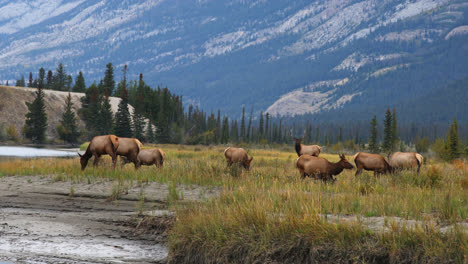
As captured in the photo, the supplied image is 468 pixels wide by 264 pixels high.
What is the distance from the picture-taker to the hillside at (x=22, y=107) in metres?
111

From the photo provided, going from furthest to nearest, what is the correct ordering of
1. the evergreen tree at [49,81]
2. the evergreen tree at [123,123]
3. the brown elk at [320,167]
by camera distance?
the evergreen tree at [49,81]
the evergreen tree at [123,123]
the brown elk at [320,167]

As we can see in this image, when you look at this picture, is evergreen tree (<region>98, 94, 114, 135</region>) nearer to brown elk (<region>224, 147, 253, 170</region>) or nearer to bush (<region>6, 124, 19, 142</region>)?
bush (<region>6, 124, 19, 142</region>)

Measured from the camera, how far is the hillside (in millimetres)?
110562

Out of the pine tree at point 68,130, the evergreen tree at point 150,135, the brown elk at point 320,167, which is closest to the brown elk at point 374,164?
the brown elk at point 320,167

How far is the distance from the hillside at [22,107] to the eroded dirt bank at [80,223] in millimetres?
92587

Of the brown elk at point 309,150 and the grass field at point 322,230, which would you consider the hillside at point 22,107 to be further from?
the grass field at point 322,230

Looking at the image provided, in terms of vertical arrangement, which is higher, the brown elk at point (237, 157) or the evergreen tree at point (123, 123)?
the evergreen tree at point (123, 123)

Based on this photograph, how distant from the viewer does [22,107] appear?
116 m

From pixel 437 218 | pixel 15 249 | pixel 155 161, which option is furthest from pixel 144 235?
pixel 155 161

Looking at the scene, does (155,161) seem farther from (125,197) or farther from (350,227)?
(350,227)

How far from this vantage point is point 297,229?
10.1 meters

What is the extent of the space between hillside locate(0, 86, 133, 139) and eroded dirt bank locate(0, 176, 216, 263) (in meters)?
92.6

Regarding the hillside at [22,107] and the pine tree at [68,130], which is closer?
the pine tree at [68,130]

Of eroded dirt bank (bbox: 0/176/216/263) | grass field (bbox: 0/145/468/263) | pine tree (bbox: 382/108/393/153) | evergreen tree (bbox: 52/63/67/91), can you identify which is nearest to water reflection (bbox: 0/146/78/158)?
eroded dirt bank (bbox: 0/176/216/263)
